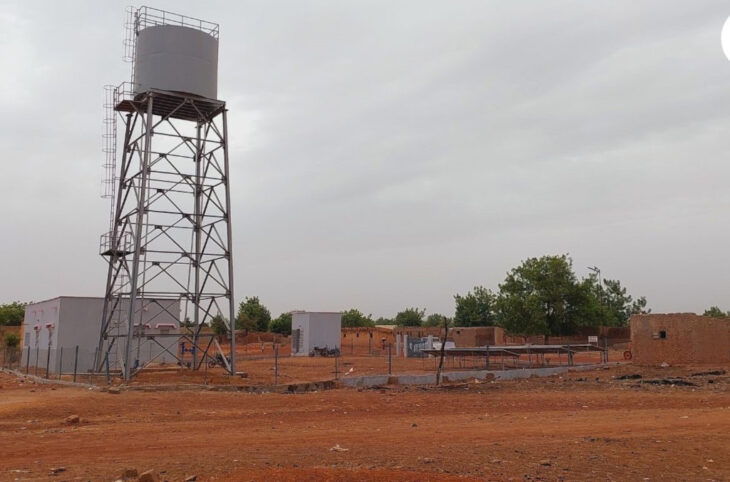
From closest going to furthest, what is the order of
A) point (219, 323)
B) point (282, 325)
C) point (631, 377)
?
point (631, 377) < point (219, 323) < point (282, 325)

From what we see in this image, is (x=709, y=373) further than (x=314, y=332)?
No

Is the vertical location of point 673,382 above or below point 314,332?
below

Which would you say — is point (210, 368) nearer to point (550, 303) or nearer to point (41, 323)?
point (41, 323)

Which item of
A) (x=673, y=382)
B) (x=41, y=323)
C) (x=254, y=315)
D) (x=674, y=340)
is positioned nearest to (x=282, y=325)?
(x=254, y=315)

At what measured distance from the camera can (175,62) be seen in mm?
31719

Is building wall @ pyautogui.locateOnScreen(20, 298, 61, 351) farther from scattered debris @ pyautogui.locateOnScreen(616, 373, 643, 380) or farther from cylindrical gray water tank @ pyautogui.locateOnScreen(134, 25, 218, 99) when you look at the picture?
scattered debris @ pyautogui.locateOnScreen(616, 373, 643, 380)

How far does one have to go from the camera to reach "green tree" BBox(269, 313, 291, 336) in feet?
329

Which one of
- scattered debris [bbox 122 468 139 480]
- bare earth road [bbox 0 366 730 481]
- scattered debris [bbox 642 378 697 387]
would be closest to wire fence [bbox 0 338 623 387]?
bare earth road [bbox 0 366 730 481]

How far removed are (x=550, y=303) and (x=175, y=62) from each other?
48.9m

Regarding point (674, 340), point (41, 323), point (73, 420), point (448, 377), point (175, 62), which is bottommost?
point (73, 420)

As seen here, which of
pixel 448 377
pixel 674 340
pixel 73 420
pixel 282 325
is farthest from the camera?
pixel 282 325

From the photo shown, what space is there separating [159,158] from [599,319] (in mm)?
52744

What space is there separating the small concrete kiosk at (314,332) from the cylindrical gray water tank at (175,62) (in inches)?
1224

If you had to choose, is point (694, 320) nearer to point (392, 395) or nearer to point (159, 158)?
point (392, 395)
